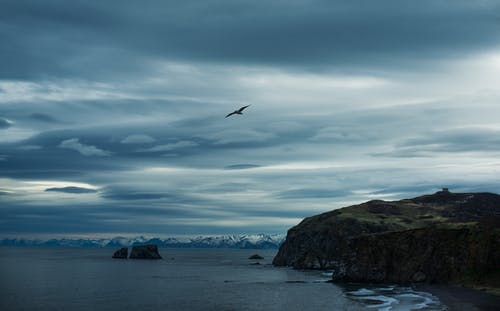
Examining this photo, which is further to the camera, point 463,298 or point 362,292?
point 362,292

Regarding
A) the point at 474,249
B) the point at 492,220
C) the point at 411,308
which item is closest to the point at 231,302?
the point at 411,308

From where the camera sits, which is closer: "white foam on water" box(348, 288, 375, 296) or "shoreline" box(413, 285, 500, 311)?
"shoreline" box(413, 285, 500, 311)

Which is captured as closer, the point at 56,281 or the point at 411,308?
the point at 411,308

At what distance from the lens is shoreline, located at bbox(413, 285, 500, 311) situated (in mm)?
80562

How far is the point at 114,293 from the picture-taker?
4921 inches

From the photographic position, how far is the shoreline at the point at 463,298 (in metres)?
80.6

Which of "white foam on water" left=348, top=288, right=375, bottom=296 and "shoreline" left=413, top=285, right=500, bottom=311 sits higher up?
"shoreline" left=413, top=285, right=500, bottom=311

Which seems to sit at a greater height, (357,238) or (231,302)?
(357,238)

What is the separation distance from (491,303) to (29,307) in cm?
7949

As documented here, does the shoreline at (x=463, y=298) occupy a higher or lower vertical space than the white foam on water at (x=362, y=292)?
higher

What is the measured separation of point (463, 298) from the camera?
92.3m

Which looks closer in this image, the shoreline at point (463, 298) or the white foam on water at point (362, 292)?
the shoreline at point (463, 298)

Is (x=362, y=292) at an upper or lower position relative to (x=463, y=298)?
lower

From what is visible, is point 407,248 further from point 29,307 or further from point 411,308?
point 29,307
